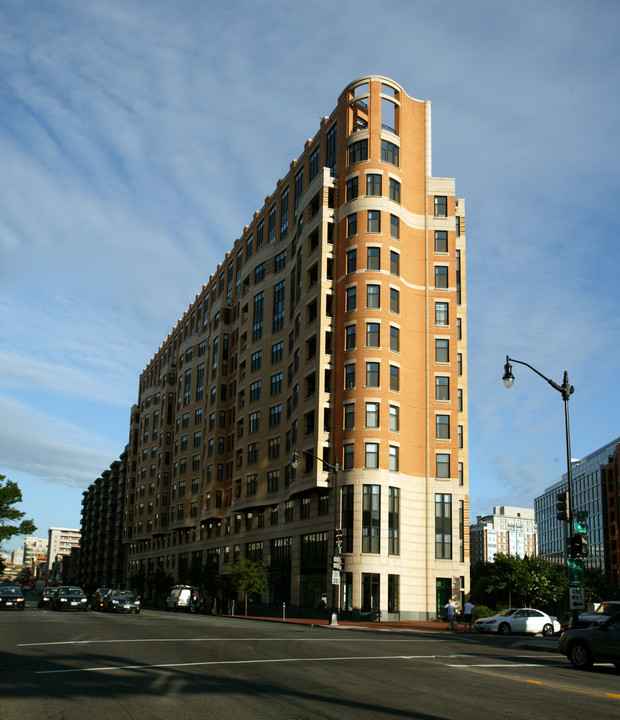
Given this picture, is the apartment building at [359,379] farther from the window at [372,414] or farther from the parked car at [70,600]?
the parked car at [70,600]

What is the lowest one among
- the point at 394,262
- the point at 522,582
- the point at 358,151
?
the point at 522,582

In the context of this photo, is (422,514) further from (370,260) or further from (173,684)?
(173,684)

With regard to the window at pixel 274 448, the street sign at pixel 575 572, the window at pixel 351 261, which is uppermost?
the window at pixel 351 261

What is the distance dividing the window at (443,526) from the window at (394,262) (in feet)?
57.8

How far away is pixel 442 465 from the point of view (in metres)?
59.4

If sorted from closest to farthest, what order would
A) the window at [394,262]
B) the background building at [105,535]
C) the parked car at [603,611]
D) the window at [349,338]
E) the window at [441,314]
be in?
the parked car at [603,611] → the window at [349,338] → the window at [394,262] → the window at [441,314] → the background building at [105,535]

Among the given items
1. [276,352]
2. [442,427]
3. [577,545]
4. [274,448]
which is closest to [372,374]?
[442,427]

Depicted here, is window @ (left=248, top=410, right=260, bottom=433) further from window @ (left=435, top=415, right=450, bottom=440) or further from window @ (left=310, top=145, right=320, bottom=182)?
window @ (left=310, top=145, right=320, bottom=182)

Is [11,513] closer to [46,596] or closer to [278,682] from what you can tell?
[46,596]

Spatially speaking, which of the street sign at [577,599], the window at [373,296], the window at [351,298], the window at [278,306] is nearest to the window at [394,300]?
the window at [373,296]

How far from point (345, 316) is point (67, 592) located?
90.3 feet

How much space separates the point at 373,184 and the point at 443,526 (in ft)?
89.1

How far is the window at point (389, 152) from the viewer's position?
198 ft

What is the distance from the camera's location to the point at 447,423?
60719 millimetres
